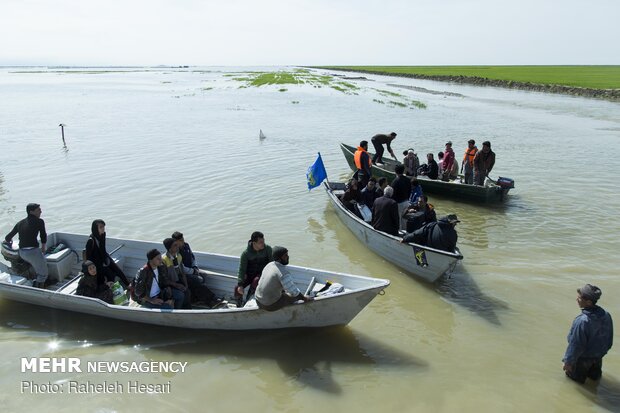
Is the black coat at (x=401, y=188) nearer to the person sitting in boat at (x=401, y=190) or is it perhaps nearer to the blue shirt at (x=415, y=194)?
the person sitting in boat at (x=401, y=190)

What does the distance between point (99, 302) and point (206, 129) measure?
85.7ft

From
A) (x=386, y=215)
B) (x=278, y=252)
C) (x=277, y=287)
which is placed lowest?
(x=277, y=287)

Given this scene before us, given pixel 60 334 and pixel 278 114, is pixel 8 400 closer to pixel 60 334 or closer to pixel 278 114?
pixel 60 334

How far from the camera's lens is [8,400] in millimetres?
6738

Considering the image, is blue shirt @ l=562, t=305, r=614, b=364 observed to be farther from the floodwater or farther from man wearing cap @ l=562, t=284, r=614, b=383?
the floodwater

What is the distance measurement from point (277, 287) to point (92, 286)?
3.87 m

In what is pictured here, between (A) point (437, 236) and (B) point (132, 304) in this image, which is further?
(A) point (437, 236)

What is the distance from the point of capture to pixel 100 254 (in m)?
8.47

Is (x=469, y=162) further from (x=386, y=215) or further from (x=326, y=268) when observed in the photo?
(x=326, y=268)

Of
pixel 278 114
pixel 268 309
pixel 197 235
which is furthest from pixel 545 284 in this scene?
pixel 278 114

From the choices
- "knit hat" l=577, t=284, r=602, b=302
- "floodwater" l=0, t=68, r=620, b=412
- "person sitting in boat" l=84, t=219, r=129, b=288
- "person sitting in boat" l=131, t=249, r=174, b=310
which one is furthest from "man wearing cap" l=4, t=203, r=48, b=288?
"knit hat" l=577, t=284, r=602, b=302

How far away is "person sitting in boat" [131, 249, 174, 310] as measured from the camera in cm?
783

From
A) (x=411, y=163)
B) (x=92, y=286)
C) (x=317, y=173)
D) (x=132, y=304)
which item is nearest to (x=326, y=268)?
(x=317, y=173)

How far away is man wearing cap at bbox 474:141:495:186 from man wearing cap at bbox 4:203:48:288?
13505mm
